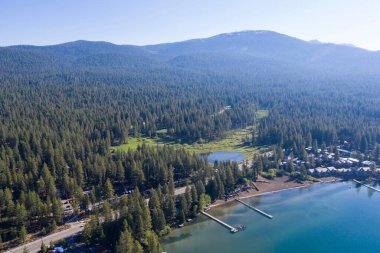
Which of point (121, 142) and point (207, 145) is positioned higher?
point (121, 142)

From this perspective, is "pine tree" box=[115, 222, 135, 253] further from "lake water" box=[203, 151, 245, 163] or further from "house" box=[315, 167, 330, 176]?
"house" box=[315, 167, 330, 176]

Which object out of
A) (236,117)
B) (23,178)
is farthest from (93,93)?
(23,178)

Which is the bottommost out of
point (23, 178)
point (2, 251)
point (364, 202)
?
point (364, 202)

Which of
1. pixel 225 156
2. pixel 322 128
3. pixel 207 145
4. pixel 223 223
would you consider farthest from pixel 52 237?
pixel 322 128

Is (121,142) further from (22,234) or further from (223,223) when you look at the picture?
(22,234)

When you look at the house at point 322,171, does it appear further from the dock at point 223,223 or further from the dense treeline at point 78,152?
the dock at point 223,223

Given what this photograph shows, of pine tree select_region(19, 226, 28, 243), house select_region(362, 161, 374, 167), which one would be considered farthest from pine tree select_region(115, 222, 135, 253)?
house select_region(362, 161, 374, 167)

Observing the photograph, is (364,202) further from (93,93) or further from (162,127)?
(93,93)
